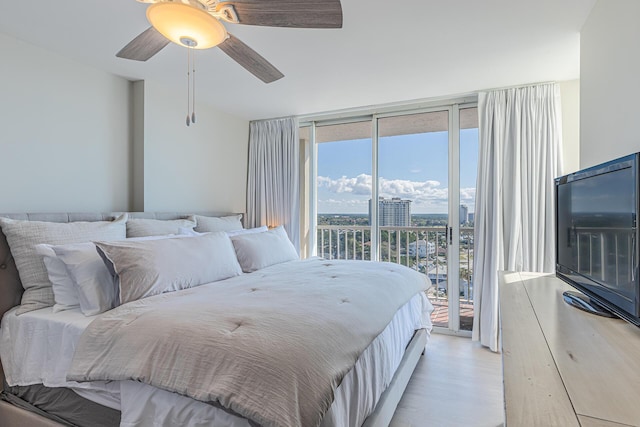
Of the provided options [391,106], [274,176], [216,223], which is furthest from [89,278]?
[391,106]

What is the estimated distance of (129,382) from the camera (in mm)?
1345

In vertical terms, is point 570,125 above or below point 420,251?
above

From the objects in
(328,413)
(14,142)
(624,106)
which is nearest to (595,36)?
(624,106)

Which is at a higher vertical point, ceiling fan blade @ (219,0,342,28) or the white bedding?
ceiling fan blade @ (219,0,342,28)

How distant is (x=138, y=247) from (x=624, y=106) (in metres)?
2.55

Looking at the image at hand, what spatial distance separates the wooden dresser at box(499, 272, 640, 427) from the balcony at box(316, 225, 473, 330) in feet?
7.12

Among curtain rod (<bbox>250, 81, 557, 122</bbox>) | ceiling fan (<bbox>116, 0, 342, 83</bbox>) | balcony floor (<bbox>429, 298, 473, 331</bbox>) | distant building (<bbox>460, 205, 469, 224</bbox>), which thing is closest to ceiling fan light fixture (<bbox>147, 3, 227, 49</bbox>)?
ceiling fan (<bbox>116, 0, 342, 83</bbox>)

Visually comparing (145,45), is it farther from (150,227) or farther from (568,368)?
(568,368)

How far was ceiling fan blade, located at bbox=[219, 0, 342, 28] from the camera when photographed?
1437mm

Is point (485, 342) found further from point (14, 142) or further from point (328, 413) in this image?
point (14, 142)

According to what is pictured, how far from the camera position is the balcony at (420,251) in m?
3.66

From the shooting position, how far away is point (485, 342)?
3121 mm

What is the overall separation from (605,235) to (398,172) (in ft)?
8.23

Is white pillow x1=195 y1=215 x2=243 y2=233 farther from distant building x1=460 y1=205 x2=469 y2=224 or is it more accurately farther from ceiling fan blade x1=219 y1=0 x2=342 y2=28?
distant building x1=460 y1=205 x2=469 y2=224
